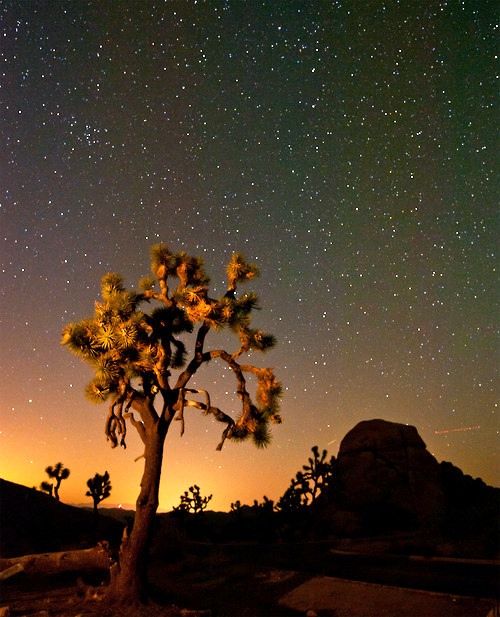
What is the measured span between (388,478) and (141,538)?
912 inches

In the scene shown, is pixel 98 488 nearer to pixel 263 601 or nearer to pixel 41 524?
pixel 41 524

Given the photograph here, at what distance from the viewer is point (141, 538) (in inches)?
372

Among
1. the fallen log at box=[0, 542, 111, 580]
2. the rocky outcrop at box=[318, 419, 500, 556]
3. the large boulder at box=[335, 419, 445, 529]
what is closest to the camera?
the fallen log at box=[0, 542, 111, 580]

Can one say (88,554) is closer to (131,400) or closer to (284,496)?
(131,400)

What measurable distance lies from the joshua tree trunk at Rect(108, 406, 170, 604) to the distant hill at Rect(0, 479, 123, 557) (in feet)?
48.3

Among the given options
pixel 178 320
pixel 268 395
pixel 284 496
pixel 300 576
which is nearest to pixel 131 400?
pixel 178 320

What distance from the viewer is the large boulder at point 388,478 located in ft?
92.1

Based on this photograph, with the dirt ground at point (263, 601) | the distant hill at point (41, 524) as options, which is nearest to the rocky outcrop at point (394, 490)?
the distant hill at point (41, 524)

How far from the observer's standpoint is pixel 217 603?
9.81m

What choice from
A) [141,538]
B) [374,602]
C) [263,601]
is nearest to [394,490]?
[263,601]

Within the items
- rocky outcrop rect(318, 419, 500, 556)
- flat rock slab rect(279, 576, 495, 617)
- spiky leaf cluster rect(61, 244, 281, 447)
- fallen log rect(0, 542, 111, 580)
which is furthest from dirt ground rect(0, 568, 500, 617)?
rocky outcrop rect(318, 419, 500, 556)

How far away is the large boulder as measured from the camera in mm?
28078

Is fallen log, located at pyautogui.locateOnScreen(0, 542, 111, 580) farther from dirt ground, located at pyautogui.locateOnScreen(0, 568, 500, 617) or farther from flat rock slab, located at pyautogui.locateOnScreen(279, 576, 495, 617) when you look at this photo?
flat rock slab, located at pyautogui.locateOnScreen(279, 576, 495, 617)

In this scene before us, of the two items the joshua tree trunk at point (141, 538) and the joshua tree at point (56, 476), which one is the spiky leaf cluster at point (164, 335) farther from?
the joshua tree at point (56, 476)
